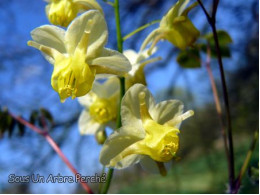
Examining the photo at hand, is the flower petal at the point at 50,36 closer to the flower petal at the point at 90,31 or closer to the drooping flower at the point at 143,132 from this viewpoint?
the flower petal at the point at 90,31

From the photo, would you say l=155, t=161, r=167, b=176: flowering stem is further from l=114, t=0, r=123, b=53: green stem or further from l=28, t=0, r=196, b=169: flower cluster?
l=114, t=0, r=123, b=53: green stem

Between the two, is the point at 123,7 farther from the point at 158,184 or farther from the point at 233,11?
the point at 158,184

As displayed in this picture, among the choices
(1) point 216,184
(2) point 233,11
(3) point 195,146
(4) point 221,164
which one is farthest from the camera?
(3) point 195,146

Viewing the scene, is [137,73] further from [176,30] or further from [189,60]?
Answer: [189,60]

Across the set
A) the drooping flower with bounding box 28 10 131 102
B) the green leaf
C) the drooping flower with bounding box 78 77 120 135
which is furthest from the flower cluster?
the green leaf

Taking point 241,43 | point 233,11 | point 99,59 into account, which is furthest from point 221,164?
point 99,59

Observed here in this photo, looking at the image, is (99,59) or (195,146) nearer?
(99,59)
